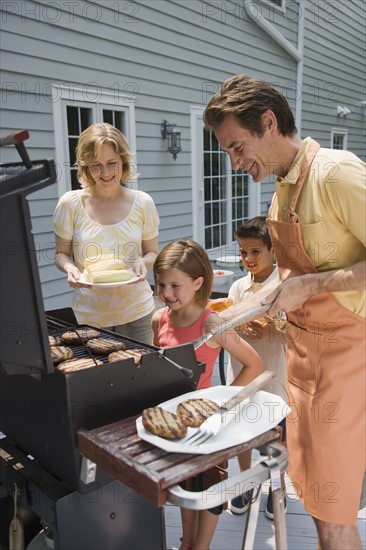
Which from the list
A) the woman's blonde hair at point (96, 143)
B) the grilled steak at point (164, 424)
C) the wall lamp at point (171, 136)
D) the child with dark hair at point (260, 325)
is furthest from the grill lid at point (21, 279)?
the wall lamp at point (171, 136)

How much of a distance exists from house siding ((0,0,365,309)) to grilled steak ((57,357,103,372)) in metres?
2.79

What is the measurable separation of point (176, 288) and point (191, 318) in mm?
138

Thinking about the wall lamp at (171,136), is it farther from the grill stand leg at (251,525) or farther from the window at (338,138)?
the window at (338,138)

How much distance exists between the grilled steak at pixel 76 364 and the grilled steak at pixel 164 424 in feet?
0.78

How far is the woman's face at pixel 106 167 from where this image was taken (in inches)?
87.0

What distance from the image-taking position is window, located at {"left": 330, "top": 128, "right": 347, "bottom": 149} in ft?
33.7

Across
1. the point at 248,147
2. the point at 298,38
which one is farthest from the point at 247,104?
the point at 298,38

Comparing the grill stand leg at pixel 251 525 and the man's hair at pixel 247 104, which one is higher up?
the man's hair at pixel 247 104

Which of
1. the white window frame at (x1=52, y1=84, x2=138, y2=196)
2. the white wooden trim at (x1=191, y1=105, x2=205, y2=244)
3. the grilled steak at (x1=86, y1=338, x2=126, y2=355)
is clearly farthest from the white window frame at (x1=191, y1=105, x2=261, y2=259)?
the grilled steak at (x1=86, y1=338, x2=126, y2=355)

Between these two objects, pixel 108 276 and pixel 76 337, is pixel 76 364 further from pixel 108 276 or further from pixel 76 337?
pixel 108 276

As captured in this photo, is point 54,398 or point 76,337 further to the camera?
point 76,337

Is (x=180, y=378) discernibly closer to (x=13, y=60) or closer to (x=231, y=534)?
(x=231, y=534)

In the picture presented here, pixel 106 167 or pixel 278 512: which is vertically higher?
pixel 106 167

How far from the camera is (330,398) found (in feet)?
4.92
